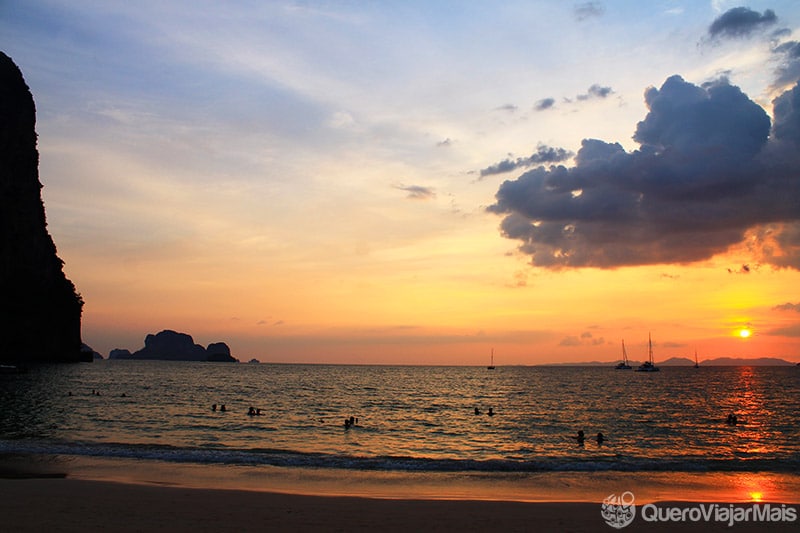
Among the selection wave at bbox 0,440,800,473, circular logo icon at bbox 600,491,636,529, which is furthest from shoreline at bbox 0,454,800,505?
wave at bbox 0,440,800,473

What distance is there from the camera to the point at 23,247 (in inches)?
5108

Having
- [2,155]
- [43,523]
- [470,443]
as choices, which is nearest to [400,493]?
[43,523]

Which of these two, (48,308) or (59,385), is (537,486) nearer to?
(59,385)

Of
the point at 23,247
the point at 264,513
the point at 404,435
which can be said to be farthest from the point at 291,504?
the point at 23,247

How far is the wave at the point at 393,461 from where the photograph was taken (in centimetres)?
2675

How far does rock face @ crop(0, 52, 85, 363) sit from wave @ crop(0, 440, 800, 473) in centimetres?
11815

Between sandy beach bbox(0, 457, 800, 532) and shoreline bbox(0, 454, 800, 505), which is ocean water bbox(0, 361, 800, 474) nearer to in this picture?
shoreline bbox(0, 454, 800, 505)

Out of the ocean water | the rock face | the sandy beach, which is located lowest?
the ocean water

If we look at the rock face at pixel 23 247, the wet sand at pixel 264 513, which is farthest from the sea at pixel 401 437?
the rock face at pixel 23 247

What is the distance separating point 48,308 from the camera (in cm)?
13712

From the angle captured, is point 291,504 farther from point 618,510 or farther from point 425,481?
point 618,510

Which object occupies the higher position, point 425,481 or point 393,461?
point 425,481

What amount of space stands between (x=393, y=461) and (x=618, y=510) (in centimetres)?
1290

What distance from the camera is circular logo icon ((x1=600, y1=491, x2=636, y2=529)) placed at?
16.3m
